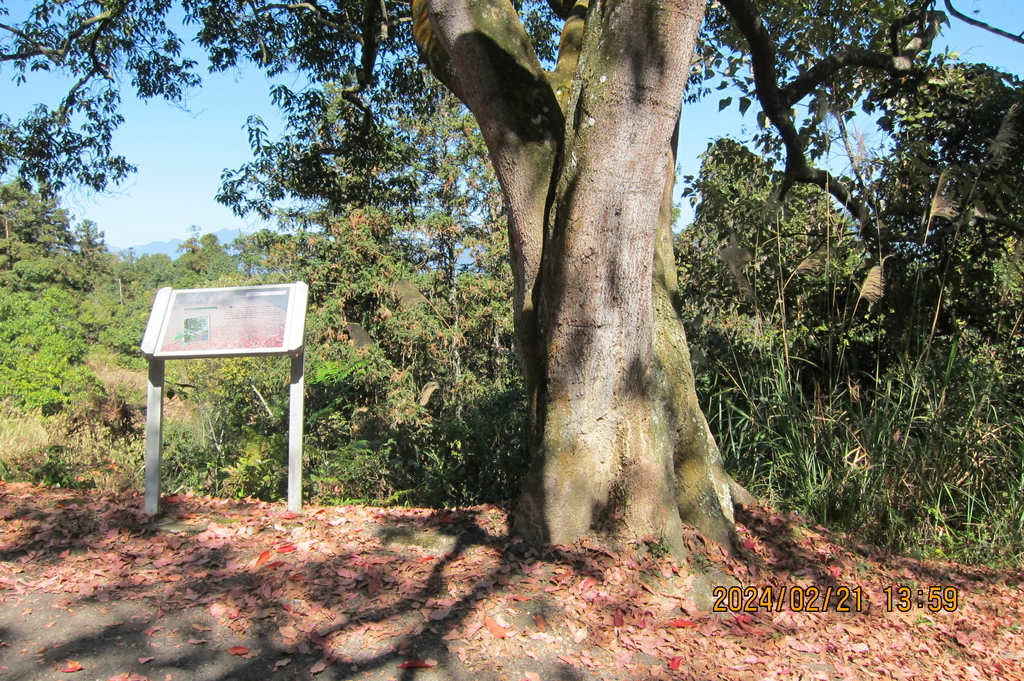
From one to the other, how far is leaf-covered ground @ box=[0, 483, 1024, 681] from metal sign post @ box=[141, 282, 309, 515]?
0.52m

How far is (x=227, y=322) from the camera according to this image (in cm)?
496

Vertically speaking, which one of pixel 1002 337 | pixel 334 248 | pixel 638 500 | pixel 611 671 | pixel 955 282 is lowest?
pixel 611 671

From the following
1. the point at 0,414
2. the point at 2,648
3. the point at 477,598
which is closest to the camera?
the point at 2,648

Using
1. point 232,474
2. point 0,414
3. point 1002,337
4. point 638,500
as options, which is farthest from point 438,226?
point 638,500

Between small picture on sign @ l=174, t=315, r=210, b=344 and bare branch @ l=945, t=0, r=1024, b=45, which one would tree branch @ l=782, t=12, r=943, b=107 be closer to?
bare branch @ l=945, t=0, r=1024, b=45

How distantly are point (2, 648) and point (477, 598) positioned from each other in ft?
6.71

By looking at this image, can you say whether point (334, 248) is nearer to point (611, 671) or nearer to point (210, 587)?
point (210, 587)

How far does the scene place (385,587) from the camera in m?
3.98

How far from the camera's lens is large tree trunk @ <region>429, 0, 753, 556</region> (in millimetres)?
3990

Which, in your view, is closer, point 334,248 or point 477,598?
point 477,598

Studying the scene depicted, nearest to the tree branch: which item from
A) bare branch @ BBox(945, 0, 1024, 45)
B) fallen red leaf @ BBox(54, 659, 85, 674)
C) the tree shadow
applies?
bare branch @ BBox(945, 0, 1024, 45)

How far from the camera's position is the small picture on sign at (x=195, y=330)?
494 centimetres
